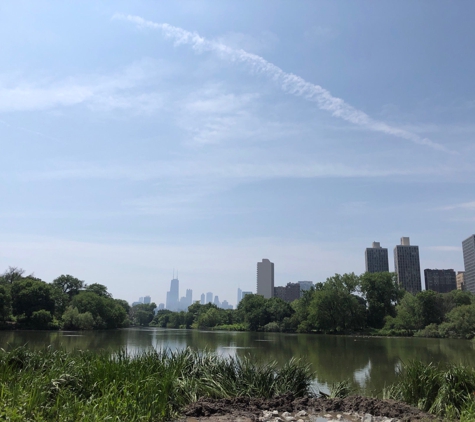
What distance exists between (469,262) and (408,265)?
3094 cm

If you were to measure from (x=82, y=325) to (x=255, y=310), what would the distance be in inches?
1596

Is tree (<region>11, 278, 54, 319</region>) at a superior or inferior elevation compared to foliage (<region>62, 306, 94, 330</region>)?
superior

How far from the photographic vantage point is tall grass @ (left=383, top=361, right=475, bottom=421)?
9.22 m

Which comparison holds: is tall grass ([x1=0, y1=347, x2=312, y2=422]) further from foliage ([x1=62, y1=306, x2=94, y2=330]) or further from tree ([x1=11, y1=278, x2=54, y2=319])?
Result: tree ([x1=11, y1=278, x2=54, y2=319])

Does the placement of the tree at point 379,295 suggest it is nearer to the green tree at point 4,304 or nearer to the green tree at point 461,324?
the green tree at point 461,324

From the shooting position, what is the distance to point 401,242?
181 m

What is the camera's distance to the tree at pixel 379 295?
80875 mm

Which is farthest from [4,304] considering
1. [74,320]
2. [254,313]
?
[254,313]

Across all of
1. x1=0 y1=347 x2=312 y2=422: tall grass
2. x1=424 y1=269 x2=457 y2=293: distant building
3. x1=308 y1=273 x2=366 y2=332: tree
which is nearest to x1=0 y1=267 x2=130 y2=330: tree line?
x1=308 y1=273 x2=366 y2=332: tree

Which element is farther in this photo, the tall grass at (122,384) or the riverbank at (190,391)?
the riverbank at (190,391)

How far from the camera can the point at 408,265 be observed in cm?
17600

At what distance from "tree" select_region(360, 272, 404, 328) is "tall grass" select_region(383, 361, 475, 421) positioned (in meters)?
75.3

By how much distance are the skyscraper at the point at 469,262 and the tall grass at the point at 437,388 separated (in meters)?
194

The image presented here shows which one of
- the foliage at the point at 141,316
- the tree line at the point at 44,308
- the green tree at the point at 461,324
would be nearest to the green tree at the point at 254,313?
the tree line at the point at 44,308
